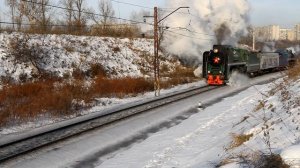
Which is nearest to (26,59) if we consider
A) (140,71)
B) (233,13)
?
(140,71)

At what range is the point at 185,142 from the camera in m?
11.6

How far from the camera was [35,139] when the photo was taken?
42.4 feet

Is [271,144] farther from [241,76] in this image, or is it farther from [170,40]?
[170,40]

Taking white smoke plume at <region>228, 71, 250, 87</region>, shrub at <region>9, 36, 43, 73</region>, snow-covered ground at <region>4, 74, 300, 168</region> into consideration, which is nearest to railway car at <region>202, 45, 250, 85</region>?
white smoke plume at <region>228, 71, 250, 87</region>

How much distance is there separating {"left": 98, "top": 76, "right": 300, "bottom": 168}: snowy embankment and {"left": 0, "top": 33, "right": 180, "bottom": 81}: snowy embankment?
21.7 metres

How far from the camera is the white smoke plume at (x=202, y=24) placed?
4812 centimetres

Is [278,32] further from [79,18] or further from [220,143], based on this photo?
[220,143]

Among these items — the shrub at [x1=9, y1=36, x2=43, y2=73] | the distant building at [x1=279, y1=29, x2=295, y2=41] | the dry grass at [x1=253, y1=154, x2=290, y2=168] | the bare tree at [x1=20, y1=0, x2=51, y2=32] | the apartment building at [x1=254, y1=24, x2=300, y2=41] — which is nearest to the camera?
the dry grass at [x1=253, y1=154, x2=290, y2=168]

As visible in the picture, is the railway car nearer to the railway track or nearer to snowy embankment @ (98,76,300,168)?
the railway track

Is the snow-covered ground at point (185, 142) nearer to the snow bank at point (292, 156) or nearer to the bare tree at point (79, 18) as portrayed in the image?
the snow bank at point (292, 156)

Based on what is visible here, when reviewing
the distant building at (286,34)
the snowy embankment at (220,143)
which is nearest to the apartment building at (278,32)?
the distant building at (286,34)

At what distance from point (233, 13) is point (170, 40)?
8.53 m

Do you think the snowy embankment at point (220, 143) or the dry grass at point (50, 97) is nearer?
the snowy embankment at point (220, 143)

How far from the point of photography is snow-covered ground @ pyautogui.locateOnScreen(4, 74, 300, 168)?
7.67 metres
